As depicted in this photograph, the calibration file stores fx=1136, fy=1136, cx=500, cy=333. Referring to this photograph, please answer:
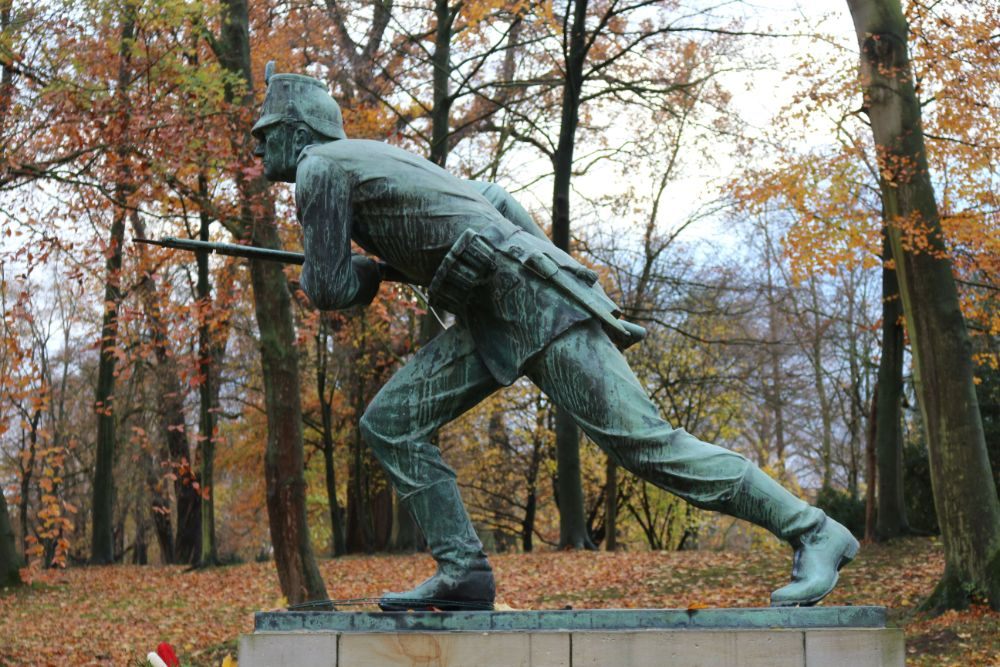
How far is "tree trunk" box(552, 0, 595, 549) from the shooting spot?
19.6 m

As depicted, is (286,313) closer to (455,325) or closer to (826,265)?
(455,325)

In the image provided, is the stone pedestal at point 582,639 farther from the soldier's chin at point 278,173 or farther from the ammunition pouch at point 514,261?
the soldier's chin at point 278,173

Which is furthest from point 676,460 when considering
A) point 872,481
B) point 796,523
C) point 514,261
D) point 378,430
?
point 872,481

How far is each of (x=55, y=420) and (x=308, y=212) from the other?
31341 mm

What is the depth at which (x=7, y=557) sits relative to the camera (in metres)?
17.1

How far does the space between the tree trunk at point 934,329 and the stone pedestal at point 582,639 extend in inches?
317

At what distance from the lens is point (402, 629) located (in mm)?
4262

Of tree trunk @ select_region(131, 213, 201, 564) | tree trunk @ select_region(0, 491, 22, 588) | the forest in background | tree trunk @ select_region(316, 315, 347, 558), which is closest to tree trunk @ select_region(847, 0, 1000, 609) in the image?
the forest in background

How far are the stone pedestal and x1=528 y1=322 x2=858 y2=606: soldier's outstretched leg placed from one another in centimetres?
20

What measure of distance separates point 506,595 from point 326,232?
10439mm

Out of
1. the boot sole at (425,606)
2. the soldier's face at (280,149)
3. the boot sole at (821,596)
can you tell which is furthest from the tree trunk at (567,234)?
the boot sole at (821,596)

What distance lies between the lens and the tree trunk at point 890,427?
16969 mm

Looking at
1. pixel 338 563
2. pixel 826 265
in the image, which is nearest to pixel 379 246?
pixel 826 265

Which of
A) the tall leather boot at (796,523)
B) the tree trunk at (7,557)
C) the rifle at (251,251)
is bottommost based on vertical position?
the tree trunk at (7,557)
